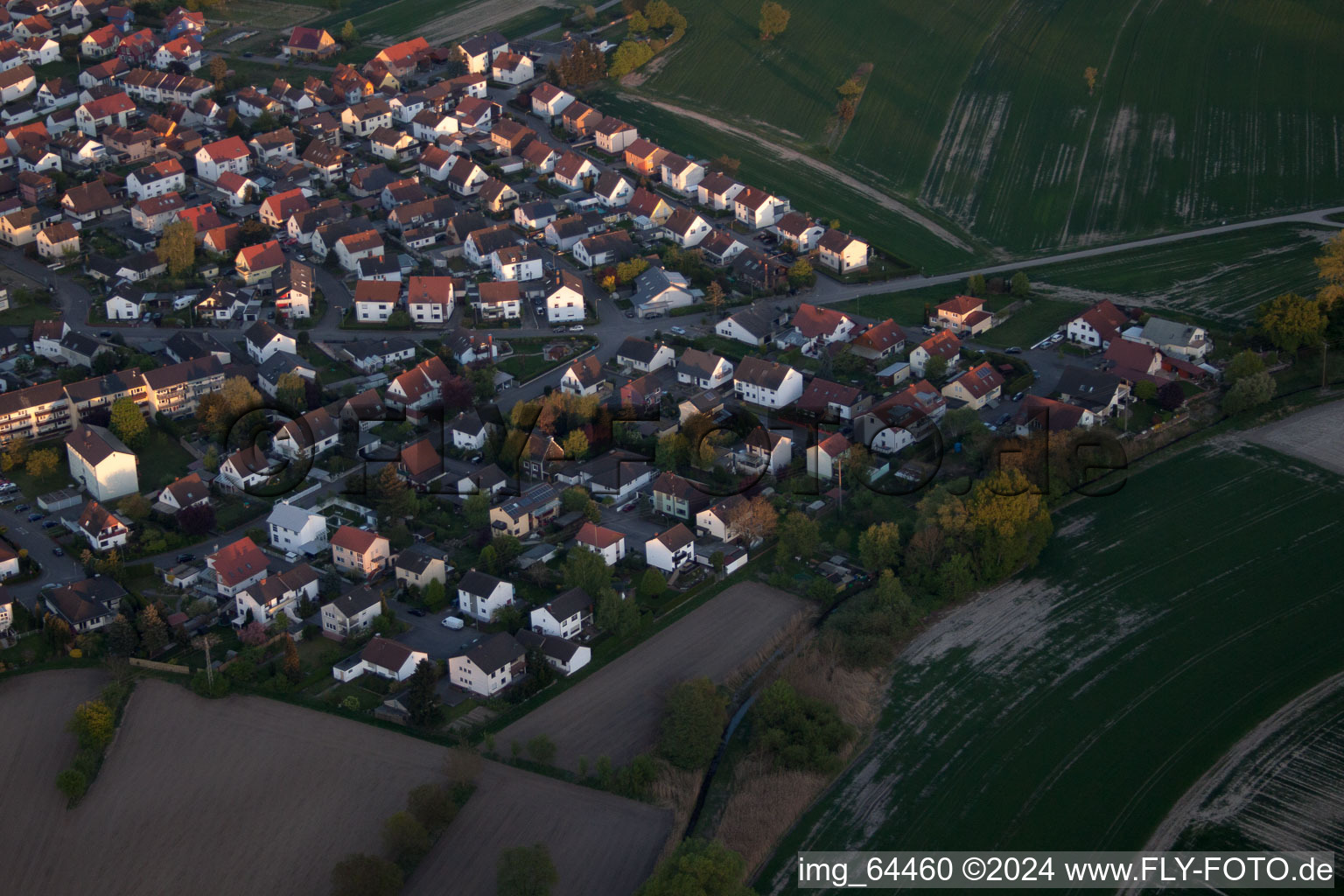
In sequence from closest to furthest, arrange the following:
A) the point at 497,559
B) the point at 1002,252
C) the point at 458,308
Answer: the point at 497,559, the point at 458,308, the point at 1002,252

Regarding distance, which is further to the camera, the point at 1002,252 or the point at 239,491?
the point at 1002,252

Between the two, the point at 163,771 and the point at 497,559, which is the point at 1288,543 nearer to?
the point at 497,559

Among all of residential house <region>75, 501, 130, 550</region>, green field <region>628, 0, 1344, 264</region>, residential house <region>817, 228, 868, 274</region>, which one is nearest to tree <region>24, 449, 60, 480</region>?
residential house <region>75, 501, 130, 550</region>

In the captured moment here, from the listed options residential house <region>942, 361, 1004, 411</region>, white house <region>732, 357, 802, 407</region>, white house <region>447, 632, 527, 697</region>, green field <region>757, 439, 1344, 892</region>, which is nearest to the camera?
green field <region>757, 439, 1344, 892</region>

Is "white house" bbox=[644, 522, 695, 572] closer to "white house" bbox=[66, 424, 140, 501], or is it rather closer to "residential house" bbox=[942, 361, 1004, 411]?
"residential house" bbox=[942, 361, 1004, 411]

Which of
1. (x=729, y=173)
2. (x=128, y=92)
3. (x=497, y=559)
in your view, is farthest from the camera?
(x=128, y=92)

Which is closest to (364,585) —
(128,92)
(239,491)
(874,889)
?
(239,491)

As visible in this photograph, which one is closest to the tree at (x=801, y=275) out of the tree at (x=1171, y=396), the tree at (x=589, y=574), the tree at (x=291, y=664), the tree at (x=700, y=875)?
the tree at (x=1171, y=396)

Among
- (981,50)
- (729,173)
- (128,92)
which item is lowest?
(128,92)
